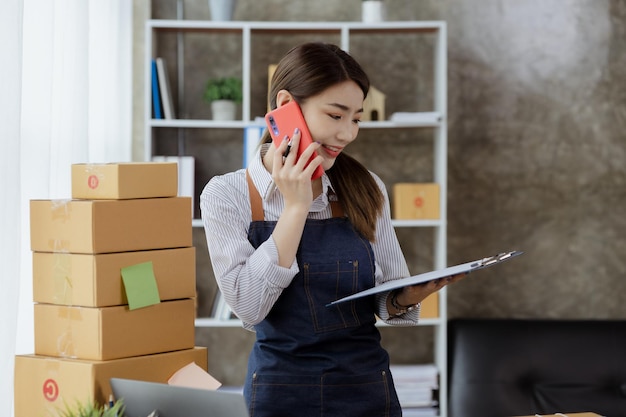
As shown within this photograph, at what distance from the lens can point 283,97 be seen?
1.80 m

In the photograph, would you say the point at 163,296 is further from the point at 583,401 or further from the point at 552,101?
the point at 552,101

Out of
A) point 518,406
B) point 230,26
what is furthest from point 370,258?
point 230,26

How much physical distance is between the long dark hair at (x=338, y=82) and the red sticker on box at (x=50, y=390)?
715mm

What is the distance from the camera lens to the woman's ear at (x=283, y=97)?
70.5 inches

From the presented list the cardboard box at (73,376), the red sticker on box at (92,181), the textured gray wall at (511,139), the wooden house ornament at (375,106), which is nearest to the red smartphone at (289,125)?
the red sticker on box at (92,181)

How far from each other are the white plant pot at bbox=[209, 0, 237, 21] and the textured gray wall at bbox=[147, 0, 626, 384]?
24cm

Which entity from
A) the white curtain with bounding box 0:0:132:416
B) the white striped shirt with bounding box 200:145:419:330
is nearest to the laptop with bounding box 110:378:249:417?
the white striped shirt with bounding box 200:145:419:330

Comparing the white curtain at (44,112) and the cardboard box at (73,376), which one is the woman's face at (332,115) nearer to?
the cardboard box at (73,376)

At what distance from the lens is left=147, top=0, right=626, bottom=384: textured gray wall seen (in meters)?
3.89

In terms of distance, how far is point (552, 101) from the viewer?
390 centimetres

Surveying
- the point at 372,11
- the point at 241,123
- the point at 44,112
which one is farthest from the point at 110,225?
the point at 372,11

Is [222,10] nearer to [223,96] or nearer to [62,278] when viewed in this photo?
[223,96]

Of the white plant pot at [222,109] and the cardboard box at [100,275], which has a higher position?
the white plant pot at [222,109]

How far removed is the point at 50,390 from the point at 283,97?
0.82m
